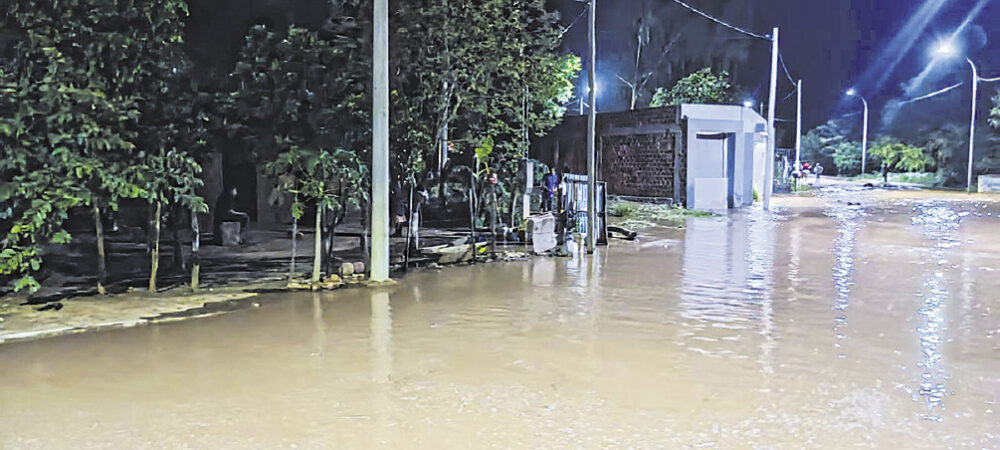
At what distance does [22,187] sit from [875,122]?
94.2 metres

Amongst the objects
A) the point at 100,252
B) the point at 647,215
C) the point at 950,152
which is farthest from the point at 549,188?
the point at 950,152

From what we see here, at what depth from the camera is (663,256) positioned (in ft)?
61.1

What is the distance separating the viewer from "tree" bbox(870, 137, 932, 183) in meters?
77.8

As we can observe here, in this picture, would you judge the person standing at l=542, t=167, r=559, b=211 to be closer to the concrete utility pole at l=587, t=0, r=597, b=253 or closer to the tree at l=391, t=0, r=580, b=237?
the tree at l=391, t=0, r=580, b=237

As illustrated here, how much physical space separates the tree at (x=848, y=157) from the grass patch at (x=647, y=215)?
64890 mm

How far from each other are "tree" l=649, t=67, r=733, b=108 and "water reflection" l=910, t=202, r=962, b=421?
112 ft

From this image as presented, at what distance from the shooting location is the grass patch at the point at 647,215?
2889 cm

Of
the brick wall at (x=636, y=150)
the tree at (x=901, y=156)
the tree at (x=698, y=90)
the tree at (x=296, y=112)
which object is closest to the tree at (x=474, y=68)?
the tree at (x=296, y=112)

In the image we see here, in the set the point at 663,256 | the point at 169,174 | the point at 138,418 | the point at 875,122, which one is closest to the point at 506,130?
the point at 663,256

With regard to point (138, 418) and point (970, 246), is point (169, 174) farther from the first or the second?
point (970, 246)

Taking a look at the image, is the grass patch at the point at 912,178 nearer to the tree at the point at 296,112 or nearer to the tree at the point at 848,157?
the tree at the point at 848,157

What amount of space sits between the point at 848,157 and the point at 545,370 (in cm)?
9425

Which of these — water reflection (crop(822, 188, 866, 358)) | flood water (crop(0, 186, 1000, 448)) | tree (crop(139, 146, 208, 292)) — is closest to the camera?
flood water (crop(0, 186, 1000, 448))

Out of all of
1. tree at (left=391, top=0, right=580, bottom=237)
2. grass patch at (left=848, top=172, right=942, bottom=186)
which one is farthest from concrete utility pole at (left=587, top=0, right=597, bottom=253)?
grass patch at (left=848, top=172, right=942, bottom=186)
